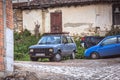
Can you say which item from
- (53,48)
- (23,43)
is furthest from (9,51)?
(23,43)

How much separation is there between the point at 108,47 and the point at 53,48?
14.5 feet

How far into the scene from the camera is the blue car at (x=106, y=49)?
27.8m

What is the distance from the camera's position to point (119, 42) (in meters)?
28.1

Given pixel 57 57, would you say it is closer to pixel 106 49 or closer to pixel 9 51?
pixel 106 49

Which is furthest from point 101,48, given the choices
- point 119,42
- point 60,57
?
point 60,57

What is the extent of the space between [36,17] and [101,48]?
1290 centimetres

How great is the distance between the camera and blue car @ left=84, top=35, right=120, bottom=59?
27750 mm

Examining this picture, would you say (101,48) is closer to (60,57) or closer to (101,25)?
(60,57)

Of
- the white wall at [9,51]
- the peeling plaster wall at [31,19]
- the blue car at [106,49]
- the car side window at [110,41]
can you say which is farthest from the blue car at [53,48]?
the peeling plaster wall at [31,19]

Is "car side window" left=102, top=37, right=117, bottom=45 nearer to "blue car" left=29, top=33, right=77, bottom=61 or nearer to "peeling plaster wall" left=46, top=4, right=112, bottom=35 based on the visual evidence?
"blue car" left=29, top=33, right=77, bottom=61

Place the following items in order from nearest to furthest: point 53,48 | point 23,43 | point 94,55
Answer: point 53,48
point 94,55
point 23,43

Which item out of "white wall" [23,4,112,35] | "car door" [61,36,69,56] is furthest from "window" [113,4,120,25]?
"car door" [61,36,69,56]

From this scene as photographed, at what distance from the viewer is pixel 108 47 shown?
27.8 metres

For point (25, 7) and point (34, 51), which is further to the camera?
point (25, 7)
